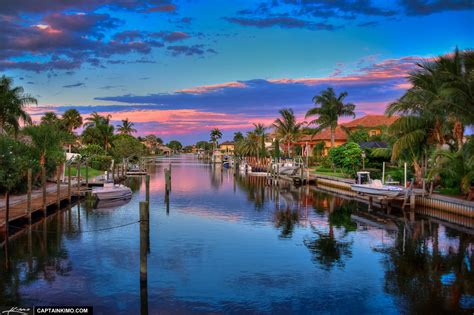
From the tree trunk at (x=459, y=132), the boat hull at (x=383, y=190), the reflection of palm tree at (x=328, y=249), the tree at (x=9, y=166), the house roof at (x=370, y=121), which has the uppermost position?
the house roof at (x=370, y=121)

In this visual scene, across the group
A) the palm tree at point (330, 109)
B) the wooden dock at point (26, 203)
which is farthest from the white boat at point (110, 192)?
the palm tree at point (330, 109)

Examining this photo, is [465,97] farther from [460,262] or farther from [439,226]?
[460,262]

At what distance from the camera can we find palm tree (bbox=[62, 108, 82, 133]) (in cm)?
10788

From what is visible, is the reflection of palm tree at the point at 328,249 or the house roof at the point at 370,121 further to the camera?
the house roof at the point at 370,121

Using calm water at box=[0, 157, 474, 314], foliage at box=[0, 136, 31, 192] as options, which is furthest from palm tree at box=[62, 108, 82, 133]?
calm water at box=[0, 157, 474, 314]

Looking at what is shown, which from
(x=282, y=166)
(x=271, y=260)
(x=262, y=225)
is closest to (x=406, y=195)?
(x=262, y=225)

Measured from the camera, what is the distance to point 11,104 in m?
47.4

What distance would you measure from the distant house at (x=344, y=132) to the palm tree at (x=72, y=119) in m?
50.6

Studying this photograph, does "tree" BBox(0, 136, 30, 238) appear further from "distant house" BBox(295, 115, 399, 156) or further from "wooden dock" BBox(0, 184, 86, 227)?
"distant house" BBox(295, 115, 399, 156)

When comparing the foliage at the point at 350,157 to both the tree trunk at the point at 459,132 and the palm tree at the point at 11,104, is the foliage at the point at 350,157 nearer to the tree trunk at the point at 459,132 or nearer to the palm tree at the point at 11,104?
the tree trunk at the point at 459,132

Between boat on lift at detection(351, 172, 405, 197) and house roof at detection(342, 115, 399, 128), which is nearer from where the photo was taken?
boat on lift at detection(351, 172, 405, 197)

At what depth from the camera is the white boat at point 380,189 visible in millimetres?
37188

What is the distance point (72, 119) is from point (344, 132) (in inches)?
2386

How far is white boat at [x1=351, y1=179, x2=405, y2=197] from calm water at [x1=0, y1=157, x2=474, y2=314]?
8.33 feet
